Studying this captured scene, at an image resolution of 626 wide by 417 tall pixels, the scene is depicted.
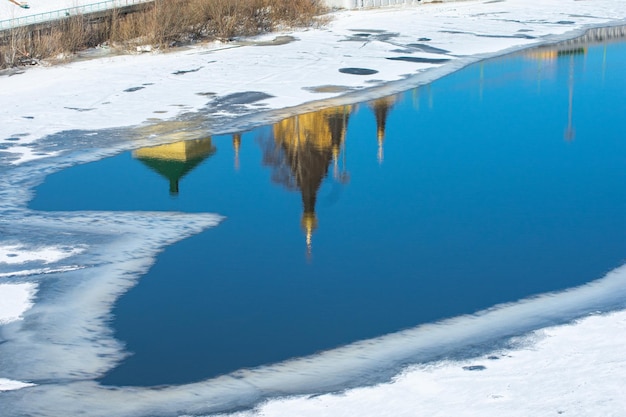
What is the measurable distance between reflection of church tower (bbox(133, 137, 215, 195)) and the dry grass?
10.7 metres

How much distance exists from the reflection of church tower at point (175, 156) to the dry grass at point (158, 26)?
35.2 feet

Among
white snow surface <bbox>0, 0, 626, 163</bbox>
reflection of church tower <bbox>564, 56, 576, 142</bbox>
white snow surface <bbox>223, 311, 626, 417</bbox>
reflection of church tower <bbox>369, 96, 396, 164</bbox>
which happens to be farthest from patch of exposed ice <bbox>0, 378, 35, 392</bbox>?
reflection of church tower <bbox>564, 56, 576, 142</bbox>

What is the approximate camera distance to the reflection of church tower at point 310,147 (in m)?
13.8

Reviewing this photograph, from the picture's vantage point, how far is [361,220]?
12250 mm

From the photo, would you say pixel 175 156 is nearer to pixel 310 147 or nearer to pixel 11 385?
pixel 310 147

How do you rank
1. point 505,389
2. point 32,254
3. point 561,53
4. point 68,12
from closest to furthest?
point 505,389 → point 32,254 → point 561,53 → point 68,12

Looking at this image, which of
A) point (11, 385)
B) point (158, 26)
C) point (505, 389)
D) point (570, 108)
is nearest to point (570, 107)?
point (570, 108)

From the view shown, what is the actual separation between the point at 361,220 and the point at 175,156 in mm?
4637

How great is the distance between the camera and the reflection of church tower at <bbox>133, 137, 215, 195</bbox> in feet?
49.4

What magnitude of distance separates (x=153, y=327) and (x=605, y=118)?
1140cm

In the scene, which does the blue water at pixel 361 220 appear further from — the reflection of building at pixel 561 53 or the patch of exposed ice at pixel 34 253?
the reflection of building at pixel 561 53

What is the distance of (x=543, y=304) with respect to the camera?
9.36 metres

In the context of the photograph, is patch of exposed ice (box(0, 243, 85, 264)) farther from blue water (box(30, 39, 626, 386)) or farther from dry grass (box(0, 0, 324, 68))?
dry grass (box(0, 0, 324, 68))

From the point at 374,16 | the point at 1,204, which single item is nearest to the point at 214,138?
the point at 1,204
